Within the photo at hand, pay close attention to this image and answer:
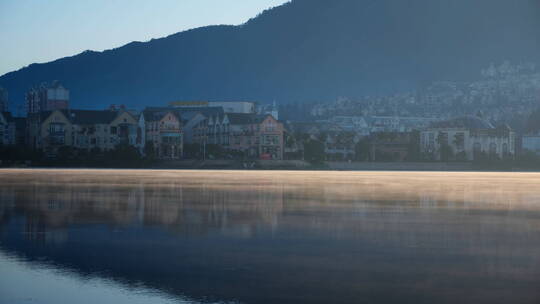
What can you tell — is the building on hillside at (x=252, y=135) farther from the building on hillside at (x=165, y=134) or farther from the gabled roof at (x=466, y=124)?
the gabled roof at (x=466, y=124)

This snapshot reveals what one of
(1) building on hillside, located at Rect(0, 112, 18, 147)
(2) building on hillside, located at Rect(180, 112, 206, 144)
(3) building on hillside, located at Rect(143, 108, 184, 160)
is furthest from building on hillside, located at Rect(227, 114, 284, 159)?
(1) building on hillside, located at Rect(0, 112, 18, 147)

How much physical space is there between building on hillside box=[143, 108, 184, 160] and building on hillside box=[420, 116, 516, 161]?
43925 mm

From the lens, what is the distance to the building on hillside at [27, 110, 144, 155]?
15175cm

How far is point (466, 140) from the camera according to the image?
6344 inches

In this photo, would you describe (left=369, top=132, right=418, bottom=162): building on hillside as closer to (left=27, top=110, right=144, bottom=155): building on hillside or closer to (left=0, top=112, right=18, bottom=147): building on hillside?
(left=27, top=110, right=144, bottom=155): building on hillside

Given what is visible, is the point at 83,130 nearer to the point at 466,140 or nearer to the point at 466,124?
the point at 466,140

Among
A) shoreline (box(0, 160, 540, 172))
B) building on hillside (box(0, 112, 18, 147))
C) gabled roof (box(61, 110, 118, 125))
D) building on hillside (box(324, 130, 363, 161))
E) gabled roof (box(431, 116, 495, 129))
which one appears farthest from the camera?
Result: building on hillside (box(0, 112, 18, 147))

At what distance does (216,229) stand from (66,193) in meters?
22.3

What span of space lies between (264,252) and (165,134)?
129663 mm

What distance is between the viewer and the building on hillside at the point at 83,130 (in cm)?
15175

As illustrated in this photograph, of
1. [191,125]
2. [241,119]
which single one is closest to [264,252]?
[241,119]

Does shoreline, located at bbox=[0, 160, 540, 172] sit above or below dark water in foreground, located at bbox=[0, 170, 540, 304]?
above

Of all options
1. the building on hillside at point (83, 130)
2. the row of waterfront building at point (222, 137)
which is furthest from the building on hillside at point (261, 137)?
the building on hillside at point (83, 130)

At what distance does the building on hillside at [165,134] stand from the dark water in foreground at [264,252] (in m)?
109
